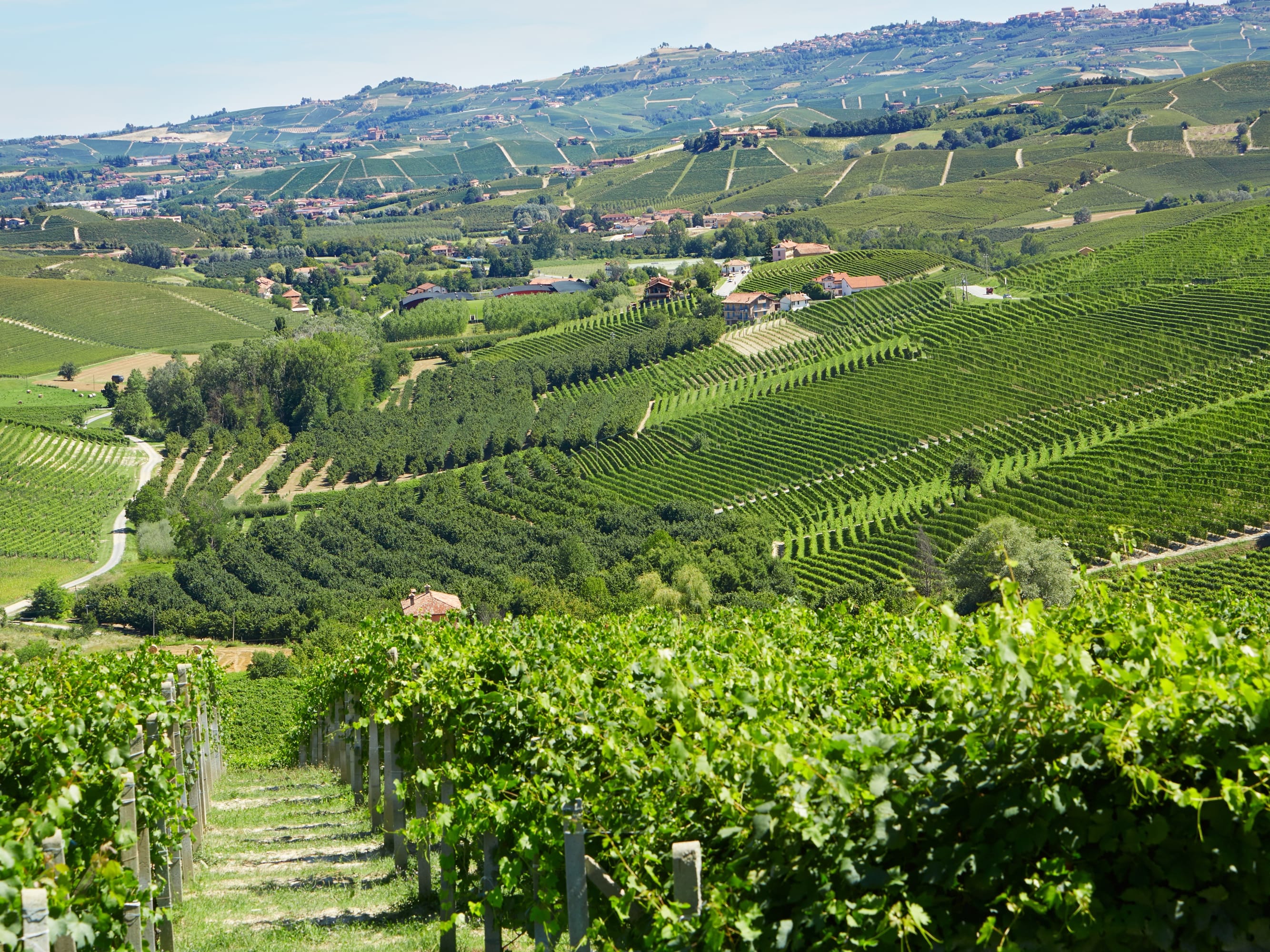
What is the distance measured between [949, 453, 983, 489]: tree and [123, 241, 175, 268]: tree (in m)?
138

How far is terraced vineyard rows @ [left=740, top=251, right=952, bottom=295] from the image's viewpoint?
99688 millimetres

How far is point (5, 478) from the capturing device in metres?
72.7

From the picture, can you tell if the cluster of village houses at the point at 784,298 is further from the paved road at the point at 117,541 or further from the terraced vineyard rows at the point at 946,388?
the paved road at the point at 117,541

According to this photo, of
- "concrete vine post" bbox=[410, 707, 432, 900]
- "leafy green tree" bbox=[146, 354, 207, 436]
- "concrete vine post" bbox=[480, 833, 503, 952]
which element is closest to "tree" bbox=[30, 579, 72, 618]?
"leafy green tree" bbox=[146, 354, 207, 436]

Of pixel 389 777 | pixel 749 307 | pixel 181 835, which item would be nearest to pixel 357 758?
pixel 389 777

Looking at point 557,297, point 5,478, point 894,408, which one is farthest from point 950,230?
point 5,478

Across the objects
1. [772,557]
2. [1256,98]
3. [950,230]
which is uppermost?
[1256,98]

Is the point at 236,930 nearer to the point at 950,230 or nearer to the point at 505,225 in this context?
the point at 950,230

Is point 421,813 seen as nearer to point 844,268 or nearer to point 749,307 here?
point 749,307

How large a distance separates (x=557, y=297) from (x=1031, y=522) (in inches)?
3076

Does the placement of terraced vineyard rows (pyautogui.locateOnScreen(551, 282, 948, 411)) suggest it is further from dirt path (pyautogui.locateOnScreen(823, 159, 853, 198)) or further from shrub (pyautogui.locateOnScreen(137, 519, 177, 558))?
dirt path (pyautogui.locateOnScreen(823, 159, 853, 198))

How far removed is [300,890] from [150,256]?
168901 millimetres

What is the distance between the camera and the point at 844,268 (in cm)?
10331

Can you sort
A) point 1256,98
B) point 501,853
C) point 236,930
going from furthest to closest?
1. point 1256,98
2. point 236,930
3. point 501,853
